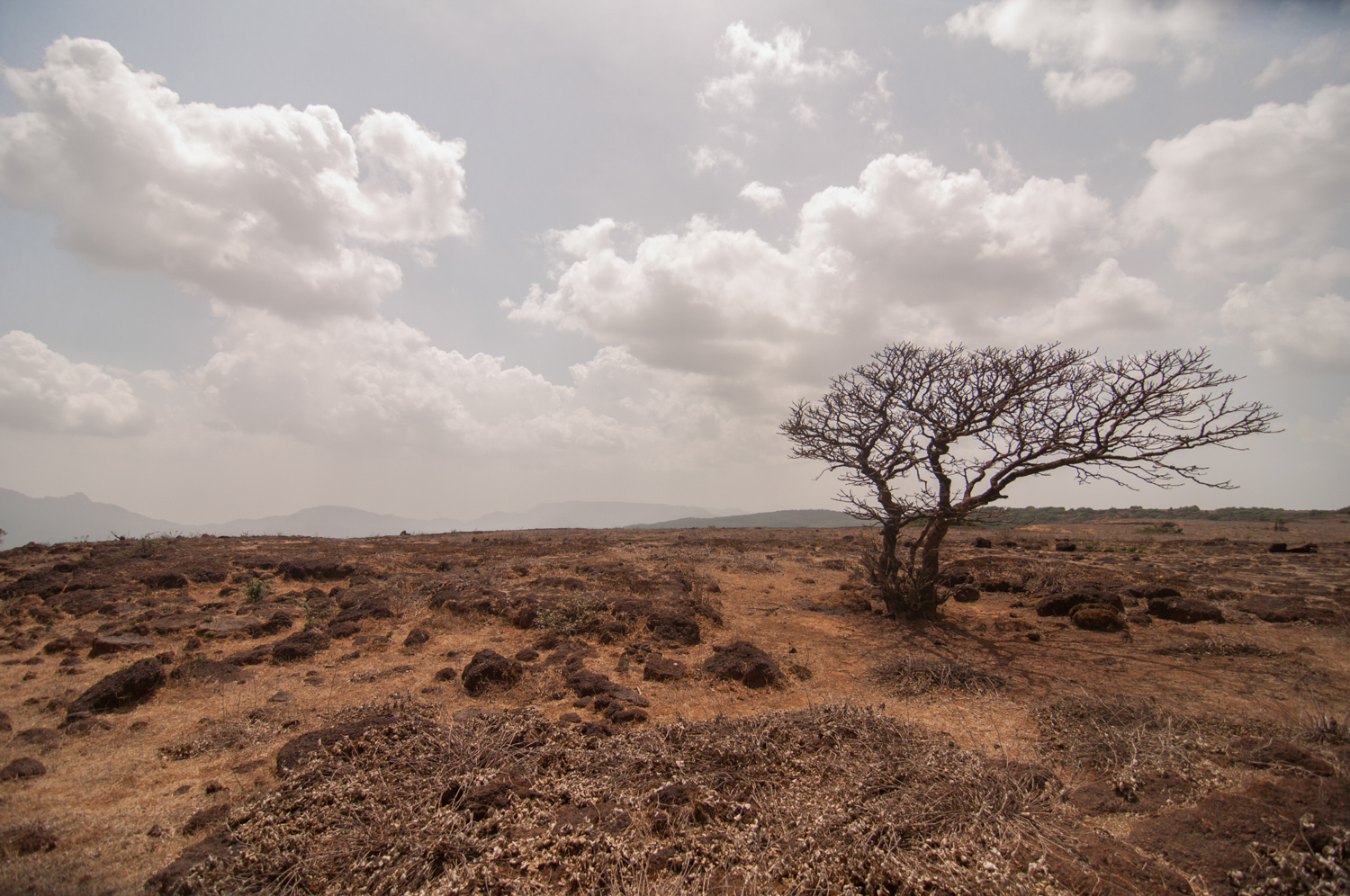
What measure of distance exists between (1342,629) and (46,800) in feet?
63.3

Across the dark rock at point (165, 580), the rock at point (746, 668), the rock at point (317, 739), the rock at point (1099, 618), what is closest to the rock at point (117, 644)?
the dark rock at point (165, 580)

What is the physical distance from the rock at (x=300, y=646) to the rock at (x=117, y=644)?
2.36 meters

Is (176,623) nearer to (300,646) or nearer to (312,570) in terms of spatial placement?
(300,646)

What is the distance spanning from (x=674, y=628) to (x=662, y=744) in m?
5.52

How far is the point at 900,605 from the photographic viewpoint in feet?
41.9

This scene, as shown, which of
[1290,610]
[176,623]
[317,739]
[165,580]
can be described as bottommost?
[176,623]

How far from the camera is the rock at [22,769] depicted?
557 cm

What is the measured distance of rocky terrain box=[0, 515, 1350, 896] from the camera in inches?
156

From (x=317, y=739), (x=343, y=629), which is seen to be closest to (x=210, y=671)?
(x=343, y=629)

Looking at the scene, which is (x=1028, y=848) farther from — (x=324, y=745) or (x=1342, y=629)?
(x=1342, y=629)

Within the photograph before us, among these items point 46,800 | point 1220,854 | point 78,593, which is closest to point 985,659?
point 1220,854

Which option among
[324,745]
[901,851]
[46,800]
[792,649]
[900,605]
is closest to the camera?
[901,851]

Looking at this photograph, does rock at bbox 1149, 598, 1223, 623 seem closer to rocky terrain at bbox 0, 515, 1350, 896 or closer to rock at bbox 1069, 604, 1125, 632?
rocky terrain at bbox 0, 515, 1350, 896

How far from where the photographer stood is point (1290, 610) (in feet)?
35.9
